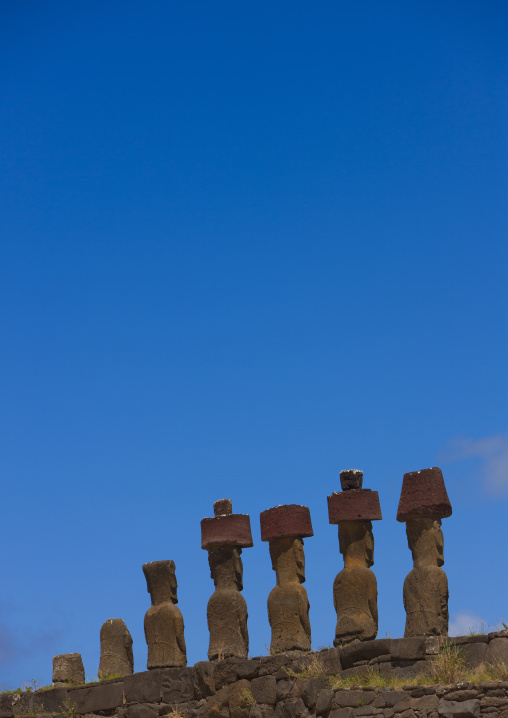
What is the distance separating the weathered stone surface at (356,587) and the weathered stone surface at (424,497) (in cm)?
68

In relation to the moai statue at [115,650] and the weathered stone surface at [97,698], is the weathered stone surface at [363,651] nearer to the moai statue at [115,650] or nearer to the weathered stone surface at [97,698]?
the weathered stone surface at [97,698]

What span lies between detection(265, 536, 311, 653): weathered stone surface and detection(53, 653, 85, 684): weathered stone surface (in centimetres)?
334

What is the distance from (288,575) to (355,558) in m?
1.02

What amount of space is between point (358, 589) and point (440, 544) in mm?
1196

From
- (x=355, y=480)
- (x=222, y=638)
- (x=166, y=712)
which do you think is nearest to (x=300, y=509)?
(x=355, y=480)

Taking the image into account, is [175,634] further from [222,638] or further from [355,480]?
[355,480]

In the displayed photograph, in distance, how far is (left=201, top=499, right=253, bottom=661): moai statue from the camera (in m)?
17.8

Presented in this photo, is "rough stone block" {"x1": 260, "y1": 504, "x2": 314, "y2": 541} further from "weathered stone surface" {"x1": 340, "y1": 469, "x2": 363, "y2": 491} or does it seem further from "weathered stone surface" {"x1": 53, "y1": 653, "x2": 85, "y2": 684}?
"weathered stone surface" {"x1": 53, "y1": 653, "x2": 85, "y2": 684}

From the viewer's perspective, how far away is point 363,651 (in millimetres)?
16359

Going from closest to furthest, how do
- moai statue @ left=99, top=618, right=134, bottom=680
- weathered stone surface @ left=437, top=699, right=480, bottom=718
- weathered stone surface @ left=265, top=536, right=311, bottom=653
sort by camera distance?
1. weathered stone surface @ left=437, top=699, right=480, bottom=718
2. weathered stone surface @ left=265, top=536, right=311, bottom=653
3. moai statue @ left=99, top=618, right=134, bottom=680

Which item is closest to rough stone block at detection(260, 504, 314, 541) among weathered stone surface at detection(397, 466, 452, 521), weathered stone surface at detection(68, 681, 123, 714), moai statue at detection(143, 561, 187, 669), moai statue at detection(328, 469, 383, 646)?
moai statue at detection(328, 469, 383, 646)

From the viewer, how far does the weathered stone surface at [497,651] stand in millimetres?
15336

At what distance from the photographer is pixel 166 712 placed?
1766cm

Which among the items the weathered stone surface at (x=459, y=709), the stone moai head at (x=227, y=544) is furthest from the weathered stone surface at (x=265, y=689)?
the weathered stone surface at (x=459, y=709)
